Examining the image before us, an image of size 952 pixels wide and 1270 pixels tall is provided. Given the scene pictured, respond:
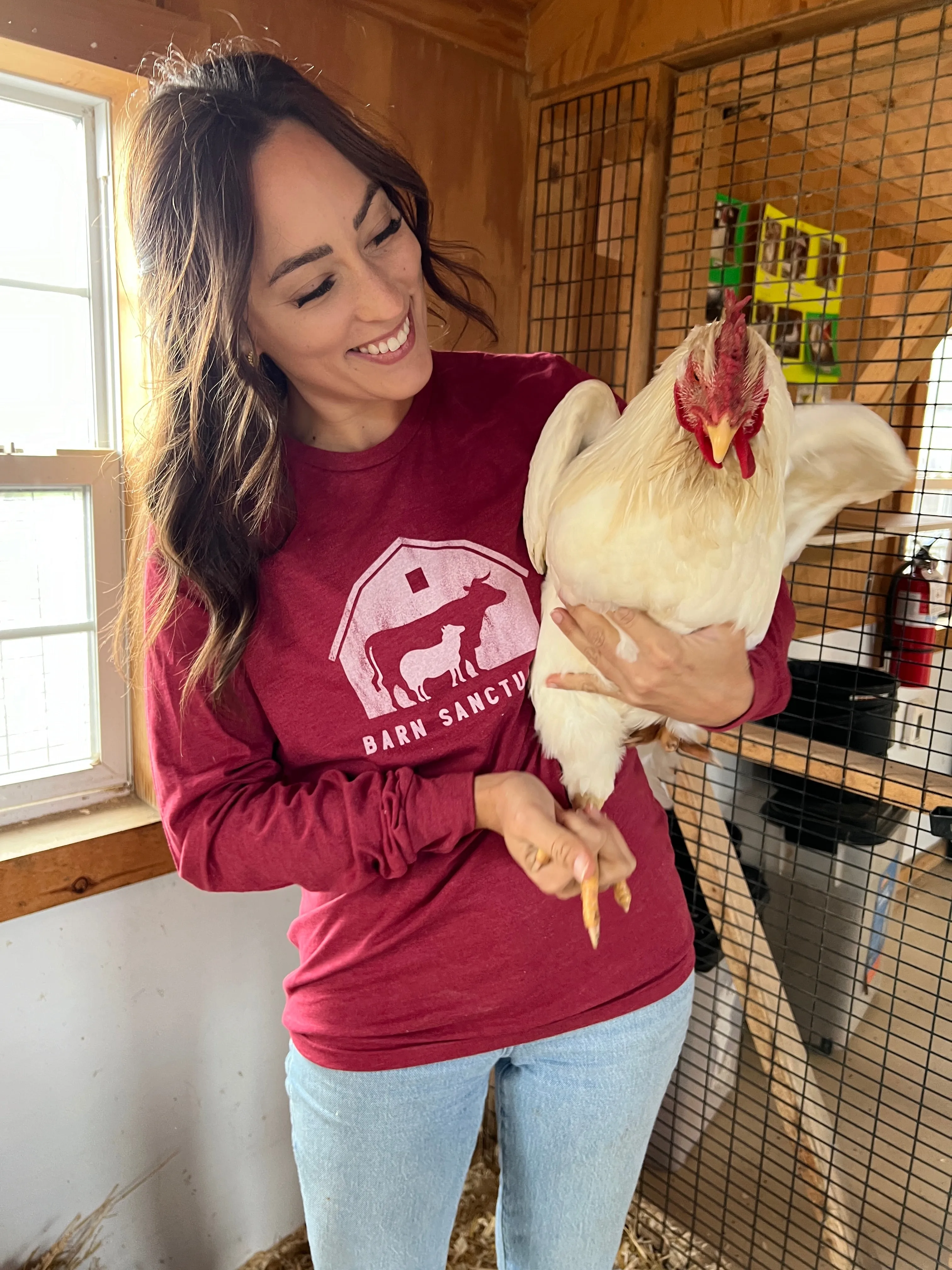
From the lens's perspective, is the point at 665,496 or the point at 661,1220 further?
the point at 661,1220

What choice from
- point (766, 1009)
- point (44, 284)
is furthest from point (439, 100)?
point (766, 1009)

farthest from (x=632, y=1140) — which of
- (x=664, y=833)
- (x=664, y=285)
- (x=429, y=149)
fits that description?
(x=429, y=149)

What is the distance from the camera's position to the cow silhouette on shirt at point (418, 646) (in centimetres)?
90

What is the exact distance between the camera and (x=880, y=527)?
1.36 m

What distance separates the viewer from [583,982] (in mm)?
921

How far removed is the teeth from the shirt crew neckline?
63mm

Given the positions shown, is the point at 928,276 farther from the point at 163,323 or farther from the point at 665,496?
the point at 163,323

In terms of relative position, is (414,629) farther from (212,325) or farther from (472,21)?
(472,21)

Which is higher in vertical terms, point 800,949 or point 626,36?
point 626,36

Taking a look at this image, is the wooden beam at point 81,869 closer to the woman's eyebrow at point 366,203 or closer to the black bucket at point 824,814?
the woman's eyebrow at point 366,203

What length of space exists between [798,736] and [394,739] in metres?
1.11

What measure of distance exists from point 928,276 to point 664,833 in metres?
1.46

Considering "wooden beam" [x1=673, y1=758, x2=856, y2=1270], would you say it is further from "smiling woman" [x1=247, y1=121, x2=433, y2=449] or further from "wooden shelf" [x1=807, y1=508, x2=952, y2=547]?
"smiling woman" [x1=247, y1=121, x2=433, y2=449]

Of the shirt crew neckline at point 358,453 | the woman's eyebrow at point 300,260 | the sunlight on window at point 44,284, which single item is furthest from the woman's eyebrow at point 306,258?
the sunlight on window at point 44,284
